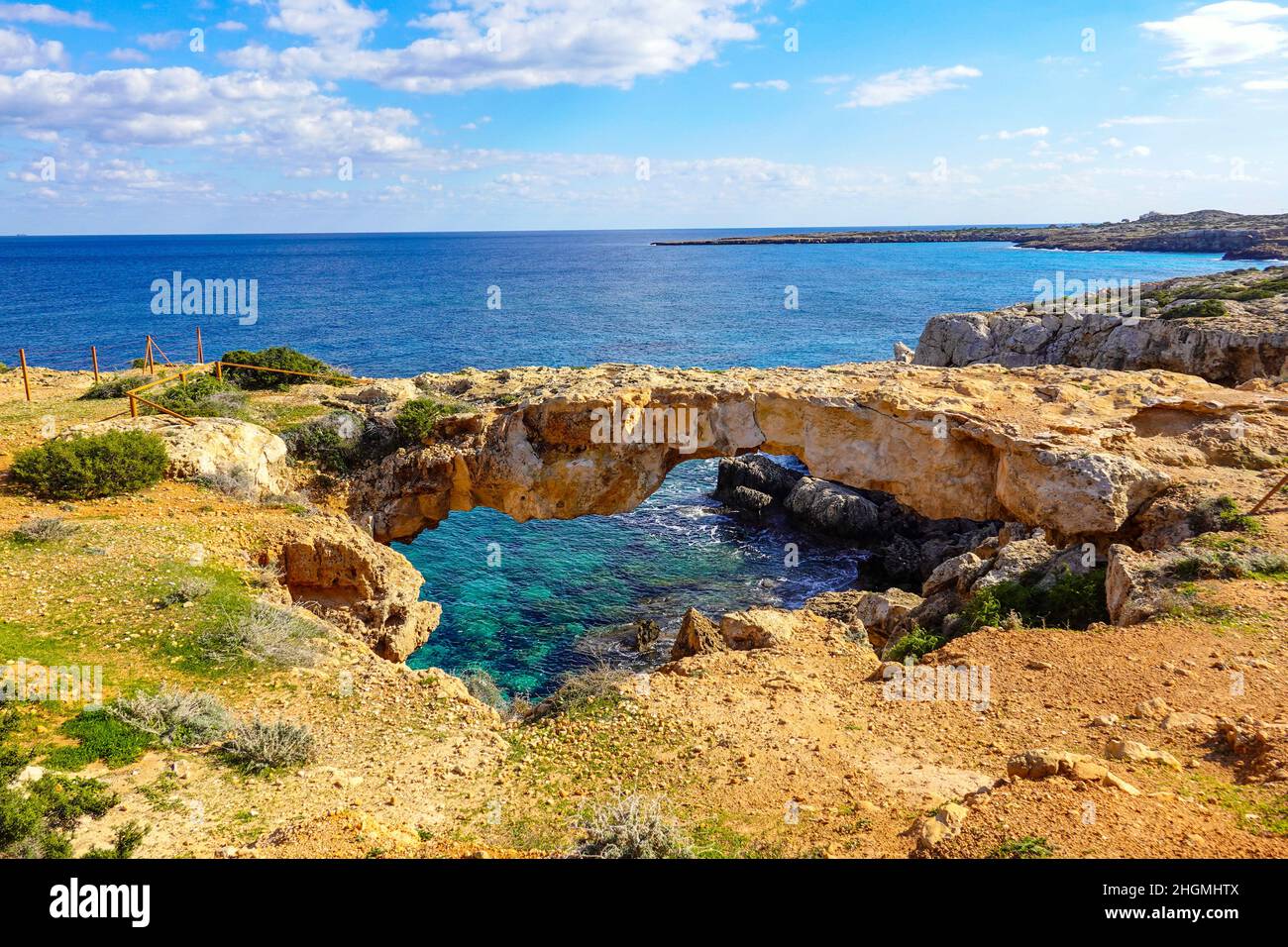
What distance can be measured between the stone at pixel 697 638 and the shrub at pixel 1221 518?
9.24 m

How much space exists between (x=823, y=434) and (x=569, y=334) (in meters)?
47.9

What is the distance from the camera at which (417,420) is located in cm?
1902

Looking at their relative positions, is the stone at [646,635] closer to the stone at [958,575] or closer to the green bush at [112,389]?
the stone at [958,575]

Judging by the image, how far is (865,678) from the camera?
41.2ft

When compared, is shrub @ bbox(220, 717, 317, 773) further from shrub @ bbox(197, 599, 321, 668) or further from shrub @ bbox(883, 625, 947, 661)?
shrub @ bbox(883, 625, 947, 661)

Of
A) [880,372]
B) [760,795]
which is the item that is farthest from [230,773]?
[880,372]

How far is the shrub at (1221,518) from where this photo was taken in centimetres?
1326

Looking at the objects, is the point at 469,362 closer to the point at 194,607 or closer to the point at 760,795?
the point at 194,607

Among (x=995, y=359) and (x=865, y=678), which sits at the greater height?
(x=995, y=359)

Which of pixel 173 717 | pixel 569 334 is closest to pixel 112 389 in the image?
pixel 173 717

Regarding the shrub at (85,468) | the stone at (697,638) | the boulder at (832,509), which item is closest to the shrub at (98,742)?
the shrub at (85,468)

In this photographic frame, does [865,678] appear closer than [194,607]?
No
